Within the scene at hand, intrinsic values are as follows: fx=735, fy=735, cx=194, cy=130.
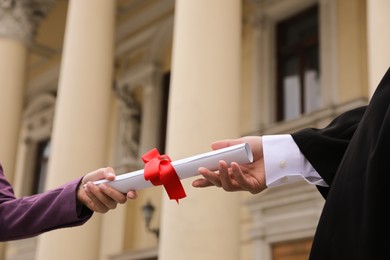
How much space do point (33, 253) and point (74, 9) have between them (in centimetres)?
674

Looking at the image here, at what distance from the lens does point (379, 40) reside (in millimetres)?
6512

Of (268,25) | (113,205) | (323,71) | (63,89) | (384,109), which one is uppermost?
(268,25)

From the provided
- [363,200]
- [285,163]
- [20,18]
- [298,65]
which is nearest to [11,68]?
[20,18]

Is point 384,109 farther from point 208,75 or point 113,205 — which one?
point 208,75

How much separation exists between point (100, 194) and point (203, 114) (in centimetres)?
504

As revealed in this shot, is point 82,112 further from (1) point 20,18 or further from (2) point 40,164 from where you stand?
(2) point 40,164

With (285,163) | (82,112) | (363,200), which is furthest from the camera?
(82,112)

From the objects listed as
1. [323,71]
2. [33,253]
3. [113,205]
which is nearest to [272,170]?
[113,205]

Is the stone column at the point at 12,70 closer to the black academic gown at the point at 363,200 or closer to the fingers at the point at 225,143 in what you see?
the fingers at the point at 225,143

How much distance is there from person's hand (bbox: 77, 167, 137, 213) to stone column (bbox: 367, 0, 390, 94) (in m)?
4.52

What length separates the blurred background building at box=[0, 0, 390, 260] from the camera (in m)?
7.20

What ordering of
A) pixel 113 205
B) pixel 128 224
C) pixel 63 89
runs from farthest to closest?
1. pixel 128 224
2. pixel 63 89
3. pixel 113 205

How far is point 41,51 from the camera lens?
55.2 ft

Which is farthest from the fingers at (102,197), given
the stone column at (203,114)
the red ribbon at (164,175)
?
the stone column at (203,114)
